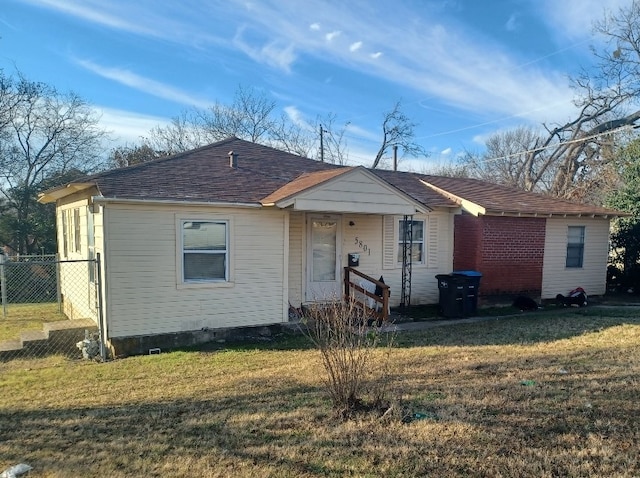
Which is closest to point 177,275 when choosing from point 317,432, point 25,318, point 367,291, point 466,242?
point 367,291

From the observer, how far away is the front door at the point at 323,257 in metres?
10.6

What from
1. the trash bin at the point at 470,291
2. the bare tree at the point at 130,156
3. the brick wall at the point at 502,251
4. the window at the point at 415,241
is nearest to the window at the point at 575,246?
the brick wall at the point at 502,251

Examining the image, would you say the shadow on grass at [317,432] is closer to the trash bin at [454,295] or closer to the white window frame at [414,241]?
the trash bin at [454,295]

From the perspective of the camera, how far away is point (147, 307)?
8117 mm

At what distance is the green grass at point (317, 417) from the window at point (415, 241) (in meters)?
4.70

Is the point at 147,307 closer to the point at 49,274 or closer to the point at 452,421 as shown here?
the point at 452,421

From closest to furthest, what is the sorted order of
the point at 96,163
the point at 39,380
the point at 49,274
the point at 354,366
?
the point at 354,366 < the point at 39,380 < the point at 49,274 < the point at 96,163

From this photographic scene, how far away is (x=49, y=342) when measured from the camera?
8352 millimetres

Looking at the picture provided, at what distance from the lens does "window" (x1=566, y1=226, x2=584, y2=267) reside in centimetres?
1368

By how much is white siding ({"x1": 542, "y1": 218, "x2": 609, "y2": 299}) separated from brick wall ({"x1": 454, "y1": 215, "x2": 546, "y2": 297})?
0.39m

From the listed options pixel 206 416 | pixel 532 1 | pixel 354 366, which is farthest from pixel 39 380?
pixel 532 1

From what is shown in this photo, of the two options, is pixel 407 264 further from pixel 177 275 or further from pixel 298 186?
pixel 177 275

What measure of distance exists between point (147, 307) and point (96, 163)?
20.5m

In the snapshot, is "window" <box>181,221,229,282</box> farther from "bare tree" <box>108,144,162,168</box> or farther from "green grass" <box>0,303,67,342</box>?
"bare tree" <box>108,144,162,168</box>
